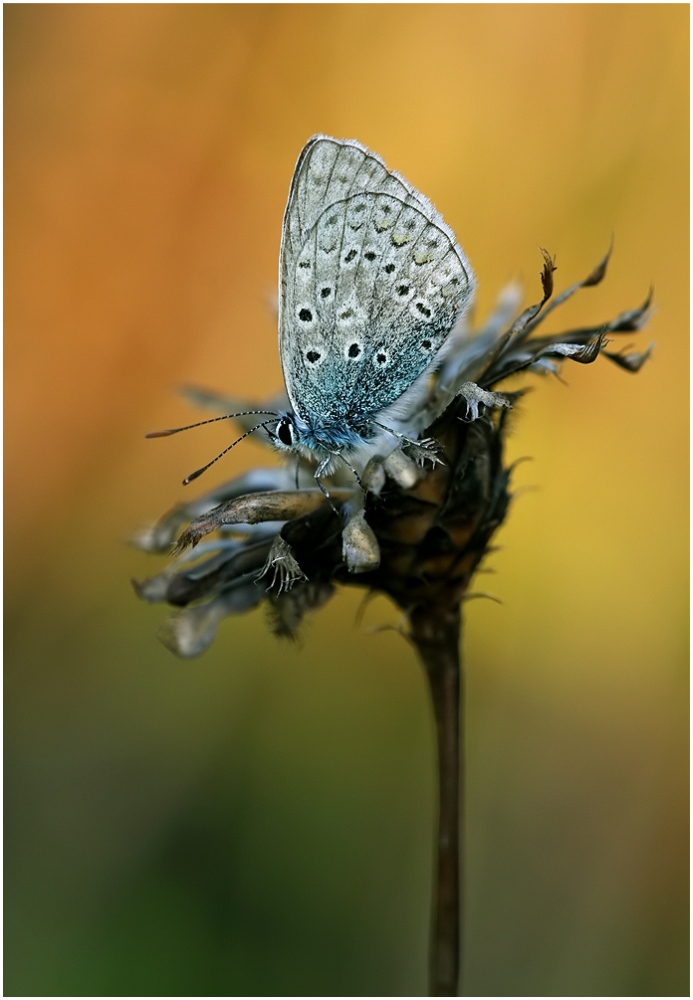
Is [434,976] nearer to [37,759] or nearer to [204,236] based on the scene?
[37,759]

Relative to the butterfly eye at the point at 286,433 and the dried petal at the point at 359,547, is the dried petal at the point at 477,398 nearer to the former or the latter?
the dried petal at the point at 359,547

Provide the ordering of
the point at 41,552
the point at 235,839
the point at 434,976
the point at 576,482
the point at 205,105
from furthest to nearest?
the point at 205,105 → the point at 41,552 → the point at 576,482 → the point at 235,839 → the point at 434,976

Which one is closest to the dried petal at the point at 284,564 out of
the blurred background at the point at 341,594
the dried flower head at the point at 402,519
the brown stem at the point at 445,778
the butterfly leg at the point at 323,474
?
the dried flower head at the point at 402,519

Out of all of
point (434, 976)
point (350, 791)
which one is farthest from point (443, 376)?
point (350, 791)

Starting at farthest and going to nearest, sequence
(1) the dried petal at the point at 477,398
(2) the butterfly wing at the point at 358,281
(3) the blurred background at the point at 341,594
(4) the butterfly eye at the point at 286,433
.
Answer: (3) the blurred background at the point at 341,594 → (4) the butterfly eye at the point at 286,433 → (2) the butterfly wing at the point at 358,281 → (1) the dried petal at the point at 477,398

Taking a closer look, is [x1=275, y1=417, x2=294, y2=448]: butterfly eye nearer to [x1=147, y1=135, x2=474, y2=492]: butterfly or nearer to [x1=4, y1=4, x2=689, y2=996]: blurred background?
[x1=147, y1=135, x2=474, y2=492]: butterfly

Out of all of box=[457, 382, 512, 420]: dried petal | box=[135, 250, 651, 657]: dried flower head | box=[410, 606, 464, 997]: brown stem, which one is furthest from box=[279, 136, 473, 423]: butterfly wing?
box=[410, 606, 464, 997]: brown stem
